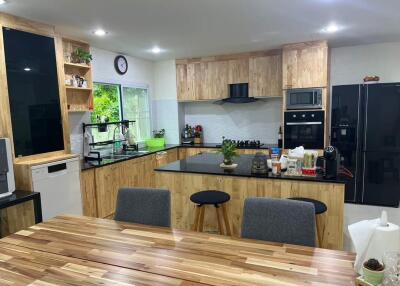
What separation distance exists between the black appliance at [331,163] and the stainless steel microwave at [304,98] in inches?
78.8

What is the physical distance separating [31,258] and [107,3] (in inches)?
85.8

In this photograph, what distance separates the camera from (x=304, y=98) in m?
4.53

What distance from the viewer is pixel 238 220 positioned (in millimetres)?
2961

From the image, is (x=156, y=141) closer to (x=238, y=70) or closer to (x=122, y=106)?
(x=122, y=106)

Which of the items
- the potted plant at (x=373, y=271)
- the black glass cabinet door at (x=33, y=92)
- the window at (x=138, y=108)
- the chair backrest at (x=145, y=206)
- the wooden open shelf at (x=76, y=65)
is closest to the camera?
the potted plant at (x=373, y=271)

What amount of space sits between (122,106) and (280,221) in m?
3.96

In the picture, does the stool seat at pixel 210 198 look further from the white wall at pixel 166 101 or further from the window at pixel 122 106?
the white wall at pixel 166 101

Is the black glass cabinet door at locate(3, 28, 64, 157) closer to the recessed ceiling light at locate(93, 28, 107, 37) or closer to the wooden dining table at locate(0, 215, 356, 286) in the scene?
the recessed ceiling light at locate(93, 28, 107, 37)

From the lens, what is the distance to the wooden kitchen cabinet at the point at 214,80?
5285 mm

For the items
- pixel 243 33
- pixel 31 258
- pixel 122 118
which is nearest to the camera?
pixel 31 258

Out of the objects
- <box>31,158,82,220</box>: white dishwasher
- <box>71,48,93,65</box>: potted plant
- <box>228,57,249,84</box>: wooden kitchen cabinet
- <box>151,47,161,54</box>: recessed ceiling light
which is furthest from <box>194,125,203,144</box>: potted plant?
<box>31,158,82,220</box>: white dishwasher

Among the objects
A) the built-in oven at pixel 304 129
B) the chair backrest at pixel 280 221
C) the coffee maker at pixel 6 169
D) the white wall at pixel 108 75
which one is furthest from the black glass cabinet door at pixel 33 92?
the built-in oven at pixel 304 129

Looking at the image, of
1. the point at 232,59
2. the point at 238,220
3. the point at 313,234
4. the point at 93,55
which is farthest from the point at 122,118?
the point at 313,234

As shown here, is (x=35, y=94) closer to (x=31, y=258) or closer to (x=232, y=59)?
(x=31, y=258)
